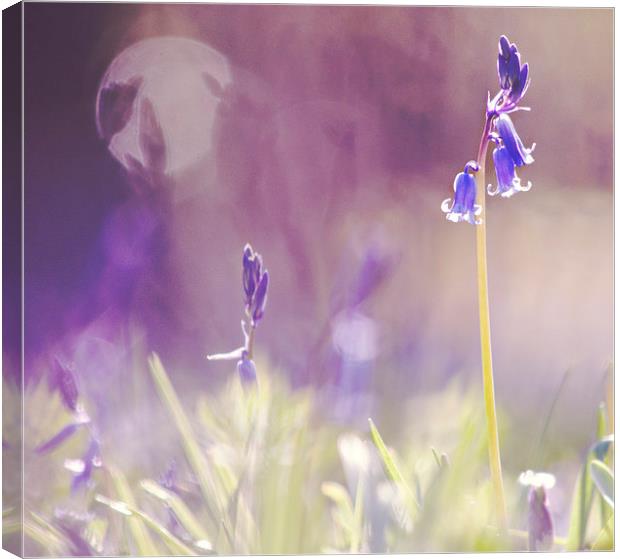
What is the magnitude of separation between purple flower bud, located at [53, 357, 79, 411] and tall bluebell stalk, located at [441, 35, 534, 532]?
43.4 inches

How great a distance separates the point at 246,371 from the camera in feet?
7.39

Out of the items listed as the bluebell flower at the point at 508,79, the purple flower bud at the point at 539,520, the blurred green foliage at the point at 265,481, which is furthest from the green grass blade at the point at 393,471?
the bluebell flower at the point at 508,79

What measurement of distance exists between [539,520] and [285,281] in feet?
3.10

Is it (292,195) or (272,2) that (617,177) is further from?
(272,2)

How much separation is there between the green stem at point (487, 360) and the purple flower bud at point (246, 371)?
622 millimetres

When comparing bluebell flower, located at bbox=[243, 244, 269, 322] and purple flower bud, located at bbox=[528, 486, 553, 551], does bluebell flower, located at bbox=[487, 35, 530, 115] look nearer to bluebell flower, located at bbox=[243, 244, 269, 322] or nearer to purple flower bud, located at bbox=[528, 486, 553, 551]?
bluebell flower, located at bbox=[243, 244, 269, 322]

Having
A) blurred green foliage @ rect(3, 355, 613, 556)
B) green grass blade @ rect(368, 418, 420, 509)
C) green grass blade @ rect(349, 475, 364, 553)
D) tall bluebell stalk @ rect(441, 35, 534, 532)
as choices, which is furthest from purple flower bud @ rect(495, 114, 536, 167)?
green grass blade @ rect(349, 475, 364, 553)

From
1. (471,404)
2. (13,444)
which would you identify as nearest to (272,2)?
(471,404)

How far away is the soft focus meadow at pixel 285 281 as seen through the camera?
225 cm

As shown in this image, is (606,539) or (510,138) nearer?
(510,138)

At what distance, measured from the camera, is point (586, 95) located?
2.31m

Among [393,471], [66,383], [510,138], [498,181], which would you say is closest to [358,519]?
[393,471]

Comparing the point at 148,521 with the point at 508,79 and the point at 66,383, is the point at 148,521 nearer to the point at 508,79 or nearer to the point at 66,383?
the point at 66,383

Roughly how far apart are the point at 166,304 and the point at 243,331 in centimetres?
22
